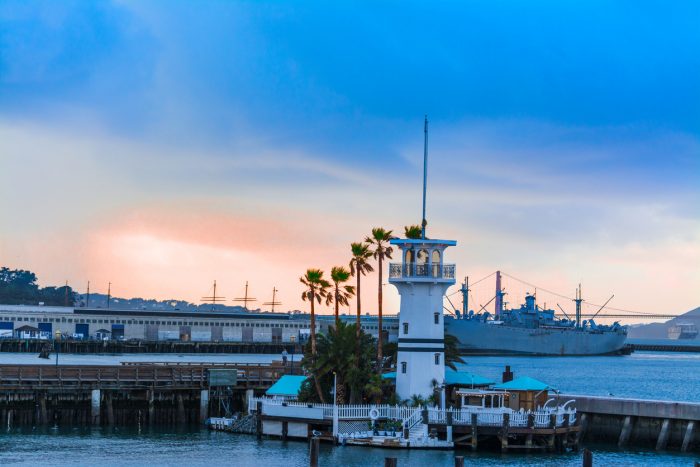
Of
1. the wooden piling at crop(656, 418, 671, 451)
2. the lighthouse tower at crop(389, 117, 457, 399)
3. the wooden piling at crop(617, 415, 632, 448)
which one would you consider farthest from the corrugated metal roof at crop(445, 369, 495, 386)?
the wooden piling at crop(656, 418, 671, 451)

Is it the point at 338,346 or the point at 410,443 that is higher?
the point at 338,346

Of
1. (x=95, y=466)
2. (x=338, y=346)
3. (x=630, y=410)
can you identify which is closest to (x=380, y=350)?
(x=338, y=346)

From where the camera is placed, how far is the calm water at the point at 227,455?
53.0 meters

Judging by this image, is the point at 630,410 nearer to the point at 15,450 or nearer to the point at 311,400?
the point at 311,400

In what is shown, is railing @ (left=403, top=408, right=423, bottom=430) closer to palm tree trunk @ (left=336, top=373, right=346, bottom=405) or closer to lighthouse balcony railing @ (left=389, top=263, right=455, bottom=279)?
palm tree trunk @ (left=336, top=373, right=346, bottom=405)

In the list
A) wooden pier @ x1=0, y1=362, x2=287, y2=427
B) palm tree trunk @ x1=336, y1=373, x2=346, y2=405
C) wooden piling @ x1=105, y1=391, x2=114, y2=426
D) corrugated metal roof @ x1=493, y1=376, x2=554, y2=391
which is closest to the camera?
corrugated metal roof @ x1=493, y1=376, x2=554, y2=391

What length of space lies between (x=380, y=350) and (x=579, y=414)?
10.8m

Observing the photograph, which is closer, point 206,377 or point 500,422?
point 500,422

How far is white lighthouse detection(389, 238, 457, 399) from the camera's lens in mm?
59562

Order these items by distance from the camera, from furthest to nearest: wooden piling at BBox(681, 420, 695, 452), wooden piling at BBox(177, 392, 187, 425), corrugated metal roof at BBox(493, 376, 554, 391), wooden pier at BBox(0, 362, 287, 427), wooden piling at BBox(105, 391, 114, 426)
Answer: wooden piling at BBox(177, 392, 187, 425)
wooden piling at BBox(105, 391, 114, 426)
wooden pier at BBox(0, 362, 287, 427)
corrugated metal roof at BBox(493, 376, 554, 391)
wooden piling at BBox(681, 420, 695, 452)

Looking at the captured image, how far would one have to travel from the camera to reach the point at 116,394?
6912 centimetres

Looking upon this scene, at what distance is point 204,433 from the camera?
213 ft

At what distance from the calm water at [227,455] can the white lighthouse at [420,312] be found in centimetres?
515

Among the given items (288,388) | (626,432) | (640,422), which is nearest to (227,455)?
(288,388)
